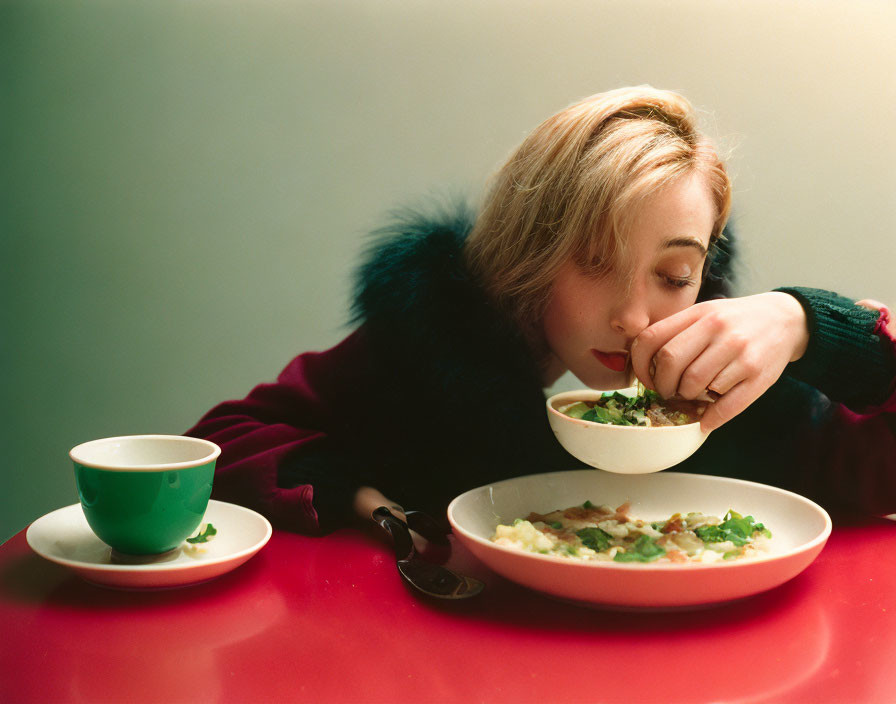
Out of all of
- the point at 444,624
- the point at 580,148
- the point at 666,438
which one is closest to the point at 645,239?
the point at 580,148

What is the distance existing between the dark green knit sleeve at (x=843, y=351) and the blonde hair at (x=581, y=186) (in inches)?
7.9

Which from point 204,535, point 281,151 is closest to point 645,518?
point 204,535

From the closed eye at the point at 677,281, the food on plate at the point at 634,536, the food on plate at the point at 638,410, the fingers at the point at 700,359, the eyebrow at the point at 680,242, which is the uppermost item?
the eyebrow at the point at 680,242

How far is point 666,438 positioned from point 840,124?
41.4 inches

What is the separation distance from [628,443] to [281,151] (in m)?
1.09

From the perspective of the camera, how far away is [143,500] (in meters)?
0.70

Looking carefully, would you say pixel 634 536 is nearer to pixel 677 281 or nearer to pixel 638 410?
pixel 638 410

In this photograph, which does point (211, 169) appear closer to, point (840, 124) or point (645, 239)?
point (645, 239)

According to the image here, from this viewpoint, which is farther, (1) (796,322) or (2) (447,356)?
(2) (447,356)

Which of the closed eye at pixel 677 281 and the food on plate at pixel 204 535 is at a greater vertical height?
the closed eye at pixel 677 281

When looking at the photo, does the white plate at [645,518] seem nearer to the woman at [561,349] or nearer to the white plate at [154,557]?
the woman at [561,349]

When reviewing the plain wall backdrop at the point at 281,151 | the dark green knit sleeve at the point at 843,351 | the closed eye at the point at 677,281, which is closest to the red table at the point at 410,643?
the dark green knit sleeve at the point at 843,351

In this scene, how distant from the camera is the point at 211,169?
156cm

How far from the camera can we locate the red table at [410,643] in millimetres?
547
